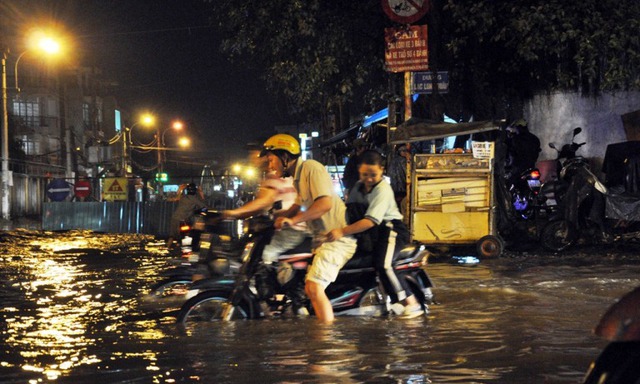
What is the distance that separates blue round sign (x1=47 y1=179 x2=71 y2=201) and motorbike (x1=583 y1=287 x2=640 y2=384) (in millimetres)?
26805

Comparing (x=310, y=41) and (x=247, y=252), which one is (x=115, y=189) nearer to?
(x=310, y=41)

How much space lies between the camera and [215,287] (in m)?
7.33

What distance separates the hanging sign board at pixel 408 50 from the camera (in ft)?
49.6

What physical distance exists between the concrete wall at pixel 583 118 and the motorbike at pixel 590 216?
11.5 feet

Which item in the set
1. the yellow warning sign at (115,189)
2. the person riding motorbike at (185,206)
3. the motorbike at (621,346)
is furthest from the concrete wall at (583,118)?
the yellow warning sign at (115,189)

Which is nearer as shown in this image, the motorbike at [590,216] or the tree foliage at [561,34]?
the motorbike at [590,216]

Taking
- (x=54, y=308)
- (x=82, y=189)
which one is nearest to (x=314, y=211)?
(x=54, y=308)

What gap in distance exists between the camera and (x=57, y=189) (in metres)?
28.5

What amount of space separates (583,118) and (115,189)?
17312mm

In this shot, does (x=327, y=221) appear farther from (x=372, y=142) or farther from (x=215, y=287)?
(x=372, y=142)

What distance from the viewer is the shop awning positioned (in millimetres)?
14141

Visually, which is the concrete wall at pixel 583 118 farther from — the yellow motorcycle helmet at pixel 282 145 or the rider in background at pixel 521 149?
the yellow motorcycle helmet at pixel 282 145

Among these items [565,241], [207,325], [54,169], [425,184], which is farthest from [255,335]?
[54,169]

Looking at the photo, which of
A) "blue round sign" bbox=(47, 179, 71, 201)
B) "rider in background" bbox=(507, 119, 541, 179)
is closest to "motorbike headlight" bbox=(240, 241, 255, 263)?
"rider in background" bbox=(507, 119, 541, 179)
